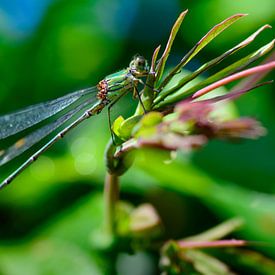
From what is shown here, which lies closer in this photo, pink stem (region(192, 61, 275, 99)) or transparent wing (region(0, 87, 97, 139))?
pink stem (region(192, 61, 275, 99))

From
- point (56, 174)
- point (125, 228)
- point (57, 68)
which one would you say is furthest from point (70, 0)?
point (125, 228)

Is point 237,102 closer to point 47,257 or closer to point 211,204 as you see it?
point 211,204

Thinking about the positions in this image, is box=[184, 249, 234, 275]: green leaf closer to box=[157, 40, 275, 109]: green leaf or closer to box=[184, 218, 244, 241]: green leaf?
Result: box=[184, 218, 244, 241]: green leaf

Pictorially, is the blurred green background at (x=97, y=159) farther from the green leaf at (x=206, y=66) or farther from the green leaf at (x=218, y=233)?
the green leaf at (x=206, y=66)

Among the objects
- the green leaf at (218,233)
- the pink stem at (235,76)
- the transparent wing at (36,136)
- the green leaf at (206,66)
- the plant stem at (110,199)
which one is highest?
the green leaf at (206,66)

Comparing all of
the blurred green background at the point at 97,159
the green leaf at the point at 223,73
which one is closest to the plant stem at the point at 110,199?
the blurred green background at the point at 97,159

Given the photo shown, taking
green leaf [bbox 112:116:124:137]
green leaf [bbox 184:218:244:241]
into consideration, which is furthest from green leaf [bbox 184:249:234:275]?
green leaf [bbox 112:116:124:137]
